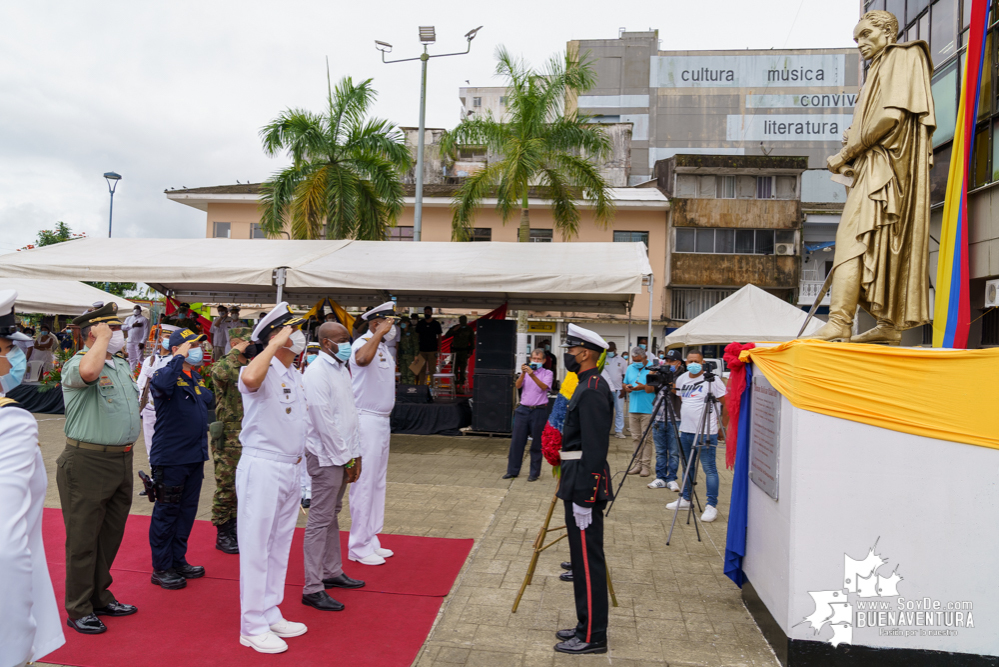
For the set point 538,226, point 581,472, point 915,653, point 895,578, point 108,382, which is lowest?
point 915,653

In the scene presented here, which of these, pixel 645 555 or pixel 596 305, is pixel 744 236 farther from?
pixel 645 555

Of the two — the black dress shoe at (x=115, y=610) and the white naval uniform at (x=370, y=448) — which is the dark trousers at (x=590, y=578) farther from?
the black dress shoe at (x=115, y=610)

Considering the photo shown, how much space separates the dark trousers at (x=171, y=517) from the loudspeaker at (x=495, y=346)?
812 centimetres

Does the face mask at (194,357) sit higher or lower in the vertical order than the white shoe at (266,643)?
higher

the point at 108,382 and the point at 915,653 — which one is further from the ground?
the point at 108,382

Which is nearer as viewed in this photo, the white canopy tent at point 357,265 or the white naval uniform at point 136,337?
the white canopy tent at point 357,265

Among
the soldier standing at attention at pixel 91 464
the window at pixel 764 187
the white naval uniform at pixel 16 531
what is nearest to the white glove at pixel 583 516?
the white naval uniform at pixel 16 531

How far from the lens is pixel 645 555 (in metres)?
6.11

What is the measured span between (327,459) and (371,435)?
1024 millimetres

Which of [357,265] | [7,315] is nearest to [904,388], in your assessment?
[7,315]

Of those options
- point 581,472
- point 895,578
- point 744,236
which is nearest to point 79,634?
point 581,472

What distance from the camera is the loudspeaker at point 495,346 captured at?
514 inches

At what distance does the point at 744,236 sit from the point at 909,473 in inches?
1128

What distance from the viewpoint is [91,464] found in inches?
168
